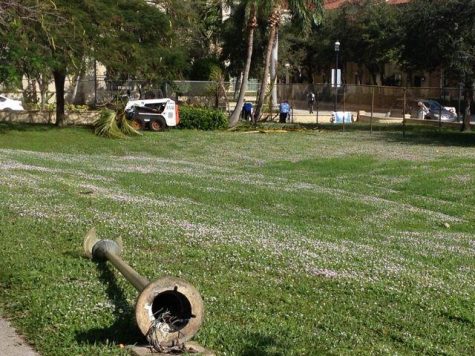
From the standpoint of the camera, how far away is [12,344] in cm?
493

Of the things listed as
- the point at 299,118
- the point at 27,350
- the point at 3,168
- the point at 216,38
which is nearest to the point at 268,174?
the point at 3,168

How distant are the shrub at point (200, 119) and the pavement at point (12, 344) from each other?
31391 millimetres

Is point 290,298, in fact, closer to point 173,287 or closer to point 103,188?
point 173,287

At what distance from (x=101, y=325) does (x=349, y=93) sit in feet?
146

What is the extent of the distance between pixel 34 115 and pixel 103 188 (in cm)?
2394

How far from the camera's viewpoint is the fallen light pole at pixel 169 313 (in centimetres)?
450

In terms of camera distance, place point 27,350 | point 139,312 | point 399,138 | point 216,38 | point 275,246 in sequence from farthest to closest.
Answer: point 216,38 → point 399,138 → point 275,246 → point 27,350 → point 139,312

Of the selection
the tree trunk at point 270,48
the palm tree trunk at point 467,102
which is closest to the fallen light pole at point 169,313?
the palm tree trunk at point 467,102

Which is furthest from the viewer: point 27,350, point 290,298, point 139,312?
point 290,298

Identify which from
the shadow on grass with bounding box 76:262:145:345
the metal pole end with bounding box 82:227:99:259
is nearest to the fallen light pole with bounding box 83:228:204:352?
the shadow on grass with bounding box 76:262:145:345

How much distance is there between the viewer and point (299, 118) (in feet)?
156

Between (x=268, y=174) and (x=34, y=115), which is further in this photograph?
(x=34, y=115)

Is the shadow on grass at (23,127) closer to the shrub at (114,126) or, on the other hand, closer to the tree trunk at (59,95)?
the tree trunk at (59,95)

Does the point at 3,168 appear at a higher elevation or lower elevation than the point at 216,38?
lower
